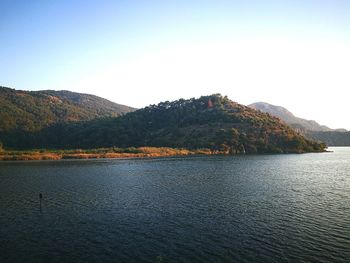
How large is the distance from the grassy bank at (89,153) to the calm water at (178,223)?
9514 cm

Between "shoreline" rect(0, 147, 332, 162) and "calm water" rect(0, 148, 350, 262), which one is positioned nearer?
"calm water" rect(0, 148, 350, 262)

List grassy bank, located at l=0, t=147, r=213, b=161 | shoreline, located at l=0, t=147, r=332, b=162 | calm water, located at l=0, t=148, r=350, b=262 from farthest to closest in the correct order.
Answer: grassy bank, located at l=0, t=147, r=213, b=161
shoreline, located at l=0, t=147, r=332, b=162
calm water, located at l=0, t=148, r=350, b=262

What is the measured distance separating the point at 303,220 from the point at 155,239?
723 inches

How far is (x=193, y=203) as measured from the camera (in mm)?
50969

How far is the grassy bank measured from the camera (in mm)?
156875

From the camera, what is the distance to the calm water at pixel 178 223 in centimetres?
2966

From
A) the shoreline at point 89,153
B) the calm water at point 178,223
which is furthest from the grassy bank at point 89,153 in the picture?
the calm water at point 178,223

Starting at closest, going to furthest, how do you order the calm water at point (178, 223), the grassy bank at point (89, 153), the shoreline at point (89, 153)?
the calm water at point (178, 223) < the shoreline at point (89, 153) < the grassy bank at point (89, 153)

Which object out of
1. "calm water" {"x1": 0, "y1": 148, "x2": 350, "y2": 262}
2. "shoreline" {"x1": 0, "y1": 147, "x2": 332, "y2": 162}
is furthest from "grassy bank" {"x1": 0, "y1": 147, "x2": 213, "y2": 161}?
"calm water" {"x1": 0, "y1": 148, "x2": 350, "y2": 262}

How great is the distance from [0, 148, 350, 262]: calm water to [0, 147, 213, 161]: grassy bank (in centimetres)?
9514

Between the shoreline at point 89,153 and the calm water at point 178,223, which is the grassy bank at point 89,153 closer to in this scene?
the shoreline at point 89,153

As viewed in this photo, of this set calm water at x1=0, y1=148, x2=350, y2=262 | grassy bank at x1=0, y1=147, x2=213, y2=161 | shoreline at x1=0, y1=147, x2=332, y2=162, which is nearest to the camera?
calm water at x1=0, y1=148, x2=350, y2=262

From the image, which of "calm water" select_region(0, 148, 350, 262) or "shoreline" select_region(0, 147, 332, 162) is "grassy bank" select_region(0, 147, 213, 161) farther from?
"calm water" select_region(0, 148, 350, 262)

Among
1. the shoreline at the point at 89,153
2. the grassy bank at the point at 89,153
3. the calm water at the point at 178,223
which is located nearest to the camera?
the calm water at the point at 178,223
